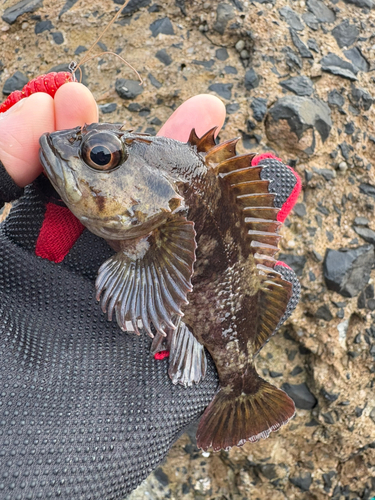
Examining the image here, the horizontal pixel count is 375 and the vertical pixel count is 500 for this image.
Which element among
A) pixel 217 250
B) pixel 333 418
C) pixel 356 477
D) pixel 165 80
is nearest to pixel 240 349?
pixel 217 250

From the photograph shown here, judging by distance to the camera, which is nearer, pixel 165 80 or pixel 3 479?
pixel 3 479

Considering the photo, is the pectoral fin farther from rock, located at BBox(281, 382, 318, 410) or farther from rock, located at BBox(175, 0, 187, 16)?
rock, located at BBox(175, 0, 187, 16)

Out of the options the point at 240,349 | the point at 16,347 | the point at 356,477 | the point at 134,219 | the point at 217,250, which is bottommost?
the point at 356,477

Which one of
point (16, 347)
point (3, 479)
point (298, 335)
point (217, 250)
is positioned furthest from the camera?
point (298, 335)

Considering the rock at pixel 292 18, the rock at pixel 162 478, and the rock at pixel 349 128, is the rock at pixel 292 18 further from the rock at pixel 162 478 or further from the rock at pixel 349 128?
the rock at pixel 162 478

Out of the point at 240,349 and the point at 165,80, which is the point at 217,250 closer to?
the point at 240,349

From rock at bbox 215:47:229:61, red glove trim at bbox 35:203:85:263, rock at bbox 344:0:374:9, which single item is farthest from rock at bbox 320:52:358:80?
red glove trim at bbox 35:203:85:263
